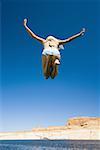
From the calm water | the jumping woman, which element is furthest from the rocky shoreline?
the jumping woman

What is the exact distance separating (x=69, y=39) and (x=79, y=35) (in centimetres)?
21

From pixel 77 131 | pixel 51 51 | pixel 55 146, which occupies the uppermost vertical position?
pixel 51 51

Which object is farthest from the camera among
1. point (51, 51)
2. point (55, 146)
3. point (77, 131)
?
point (77, 131)

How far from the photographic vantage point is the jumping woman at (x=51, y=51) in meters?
7.17

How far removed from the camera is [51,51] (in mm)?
7121

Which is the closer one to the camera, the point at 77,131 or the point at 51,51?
the point at 51,51

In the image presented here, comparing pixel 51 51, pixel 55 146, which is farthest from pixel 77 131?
pixel 51 51

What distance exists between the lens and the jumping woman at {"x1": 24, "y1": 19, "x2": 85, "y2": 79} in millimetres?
7172

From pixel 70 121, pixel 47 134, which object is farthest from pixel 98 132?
pixel 70 121

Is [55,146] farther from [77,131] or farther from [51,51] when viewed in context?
[51,51]

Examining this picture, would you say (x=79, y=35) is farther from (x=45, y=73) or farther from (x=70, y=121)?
(x=70, y=121)

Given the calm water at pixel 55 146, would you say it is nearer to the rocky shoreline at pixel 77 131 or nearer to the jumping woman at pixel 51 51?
the rocky shoreline at pixel 77 131

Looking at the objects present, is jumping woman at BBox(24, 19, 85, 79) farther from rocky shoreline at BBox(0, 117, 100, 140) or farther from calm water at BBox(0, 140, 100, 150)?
rocky shoreline at BBox(0, 117, 100, 140)

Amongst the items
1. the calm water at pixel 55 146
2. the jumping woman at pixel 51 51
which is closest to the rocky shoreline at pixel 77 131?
the calm water at pixel 55 146
